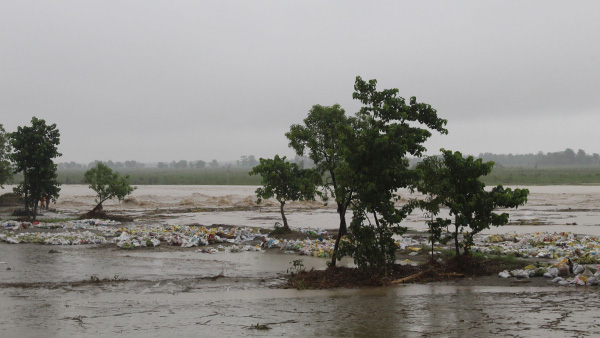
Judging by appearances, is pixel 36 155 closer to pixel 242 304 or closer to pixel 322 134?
pixel 322 134

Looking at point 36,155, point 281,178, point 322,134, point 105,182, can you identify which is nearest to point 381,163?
point 322,134

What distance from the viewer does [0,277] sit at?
42.8 ft

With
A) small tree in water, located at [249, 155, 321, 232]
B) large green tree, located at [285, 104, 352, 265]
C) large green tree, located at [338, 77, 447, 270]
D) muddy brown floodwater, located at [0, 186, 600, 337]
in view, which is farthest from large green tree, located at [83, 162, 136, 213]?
large green tree, located at [338, 77, 447, 270]

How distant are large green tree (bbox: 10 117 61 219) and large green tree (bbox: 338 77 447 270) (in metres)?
19.7

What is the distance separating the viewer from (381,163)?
11336 mm

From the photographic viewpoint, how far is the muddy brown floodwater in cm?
778

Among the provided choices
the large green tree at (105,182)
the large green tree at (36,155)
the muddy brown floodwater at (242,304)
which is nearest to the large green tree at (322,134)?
the muddy brown floodwater at (242,304)

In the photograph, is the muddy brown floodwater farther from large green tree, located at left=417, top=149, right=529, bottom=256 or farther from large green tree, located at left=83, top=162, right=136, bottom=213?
large green tree, located at left=83, top=162, right=136, bottom=213

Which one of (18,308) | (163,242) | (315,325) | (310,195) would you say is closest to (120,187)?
(163,242)

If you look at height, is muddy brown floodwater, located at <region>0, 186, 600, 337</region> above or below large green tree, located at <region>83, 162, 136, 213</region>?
below

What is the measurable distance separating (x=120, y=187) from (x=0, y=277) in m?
18.5

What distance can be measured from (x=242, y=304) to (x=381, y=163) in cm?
423

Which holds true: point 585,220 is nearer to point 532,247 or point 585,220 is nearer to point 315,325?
point 532,247

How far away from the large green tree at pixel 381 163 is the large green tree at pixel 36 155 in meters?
19.7
